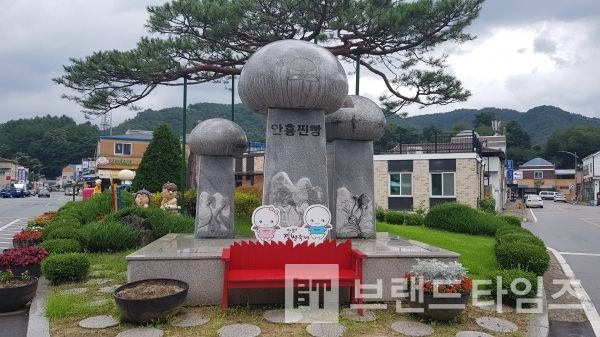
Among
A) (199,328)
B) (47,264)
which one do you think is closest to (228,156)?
(47,264)

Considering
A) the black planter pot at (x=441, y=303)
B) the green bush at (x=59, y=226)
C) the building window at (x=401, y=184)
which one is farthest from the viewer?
the building window at (x=401, y=184)

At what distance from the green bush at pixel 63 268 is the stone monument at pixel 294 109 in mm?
3324

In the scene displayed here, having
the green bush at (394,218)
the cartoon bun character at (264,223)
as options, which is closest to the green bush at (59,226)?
the cartoon bun character at (264,223)

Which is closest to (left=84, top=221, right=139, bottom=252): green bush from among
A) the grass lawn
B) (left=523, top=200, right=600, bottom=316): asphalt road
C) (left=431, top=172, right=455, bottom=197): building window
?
the grass lawn

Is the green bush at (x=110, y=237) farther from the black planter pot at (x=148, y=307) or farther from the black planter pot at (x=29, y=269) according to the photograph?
the black planter pot at (x=148, y=307)

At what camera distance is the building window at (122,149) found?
158 ft

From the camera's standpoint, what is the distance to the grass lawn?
9.16m

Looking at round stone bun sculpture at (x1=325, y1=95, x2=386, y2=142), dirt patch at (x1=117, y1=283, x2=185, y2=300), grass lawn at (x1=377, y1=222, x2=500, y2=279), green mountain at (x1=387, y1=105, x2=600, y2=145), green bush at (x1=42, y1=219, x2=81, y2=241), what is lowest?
grass lawn at (x1=377, y1=222, x2=500, y2=279)

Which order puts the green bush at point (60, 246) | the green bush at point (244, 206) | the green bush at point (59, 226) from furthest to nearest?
the green bush at point (244, 206) → the green bush at point (59, 226) → the green bush at point (60, 246)

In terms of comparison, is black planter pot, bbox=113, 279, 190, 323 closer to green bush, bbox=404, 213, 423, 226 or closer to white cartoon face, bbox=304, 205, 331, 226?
white cartoon face, bbox=304, 205, 331, 226

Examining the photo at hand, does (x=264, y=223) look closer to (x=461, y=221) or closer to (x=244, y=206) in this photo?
(x=244, y=206)

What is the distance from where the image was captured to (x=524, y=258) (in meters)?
8.23

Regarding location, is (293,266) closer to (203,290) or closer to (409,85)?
(203,290)

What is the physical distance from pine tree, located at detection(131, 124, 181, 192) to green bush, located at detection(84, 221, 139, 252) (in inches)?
431
